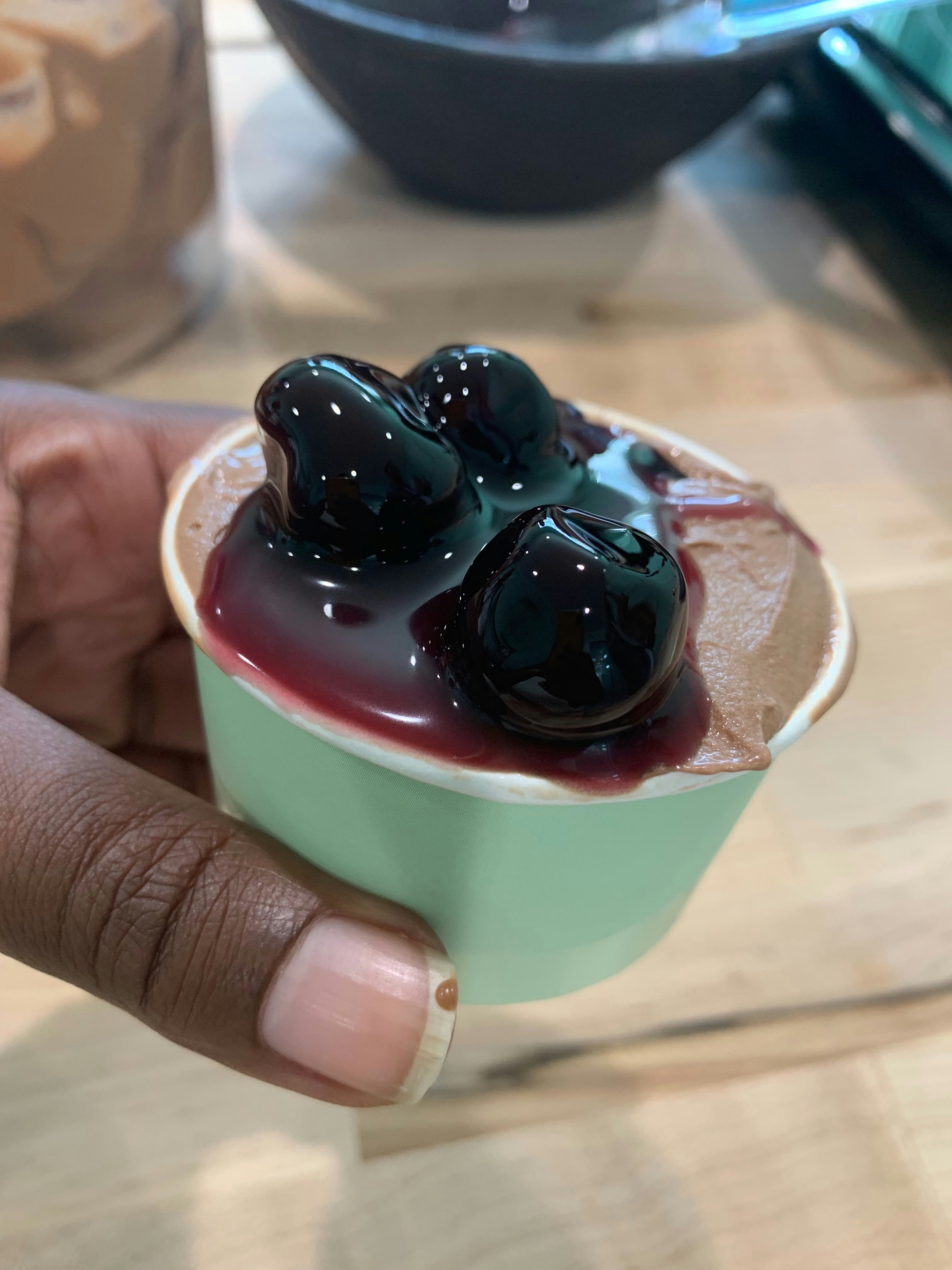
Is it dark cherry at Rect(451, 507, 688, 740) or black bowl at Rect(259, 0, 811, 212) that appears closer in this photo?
dark cherry at Rect(451, 507, 688, 740)

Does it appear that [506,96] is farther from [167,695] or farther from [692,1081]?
[692,1081]

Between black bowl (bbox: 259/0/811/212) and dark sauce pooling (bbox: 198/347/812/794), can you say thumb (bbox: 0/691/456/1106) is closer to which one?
dark sauce pooling (bbox: 198/347/812/794)

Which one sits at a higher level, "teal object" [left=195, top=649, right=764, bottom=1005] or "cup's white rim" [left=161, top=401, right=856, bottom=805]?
"cup's white rim" [left=161, top=401, right=856, bottom=805]

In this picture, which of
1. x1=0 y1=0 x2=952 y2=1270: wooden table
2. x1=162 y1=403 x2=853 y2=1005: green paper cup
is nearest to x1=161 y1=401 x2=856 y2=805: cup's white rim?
x1=162 y1=403 x2=853 y2=1005: green paper cup

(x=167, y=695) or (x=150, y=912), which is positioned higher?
(x=150, y=912)

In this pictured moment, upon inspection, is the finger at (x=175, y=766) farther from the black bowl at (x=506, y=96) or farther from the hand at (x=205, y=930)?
the black bowl at (x=506, y=96)

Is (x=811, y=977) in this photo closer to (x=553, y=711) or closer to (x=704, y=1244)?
(x=704, y=1244)

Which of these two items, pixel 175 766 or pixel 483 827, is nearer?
pixel 483 827

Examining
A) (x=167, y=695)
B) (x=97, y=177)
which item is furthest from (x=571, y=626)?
(x=97, y=177)
